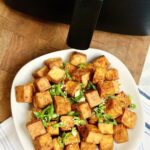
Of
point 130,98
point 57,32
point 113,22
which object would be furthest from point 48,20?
point 130,98

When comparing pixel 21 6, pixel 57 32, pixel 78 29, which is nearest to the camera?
pixel 78 29

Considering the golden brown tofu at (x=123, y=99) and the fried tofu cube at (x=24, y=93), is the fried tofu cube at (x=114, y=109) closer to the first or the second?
the golden brown tofu at (x=123, y=99)

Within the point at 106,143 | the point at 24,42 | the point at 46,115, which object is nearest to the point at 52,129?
the point at 46,115

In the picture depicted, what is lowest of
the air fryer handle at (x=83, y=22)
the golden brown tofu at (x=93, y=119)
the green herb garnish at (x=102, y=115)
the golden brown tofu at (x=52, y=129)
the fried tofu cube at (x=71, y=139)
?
the fried tofu cube at (x=71, y=139)

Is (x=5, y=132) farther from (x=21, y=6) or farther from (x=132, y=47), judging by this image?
(x=132, y=47)

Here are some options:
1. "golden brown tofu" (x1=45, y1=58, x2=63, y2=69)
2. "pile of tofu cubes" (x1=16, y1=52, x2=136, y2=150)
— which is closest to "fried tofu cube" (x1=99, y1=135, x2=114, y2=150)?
"pile of tofu cubes" (x1=16, y1=52, x2=136, y2=150)

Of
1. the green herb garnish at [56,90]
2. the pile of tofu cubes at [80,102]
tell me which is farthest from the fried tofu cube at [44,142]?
the green herb garnish at [56,90]
